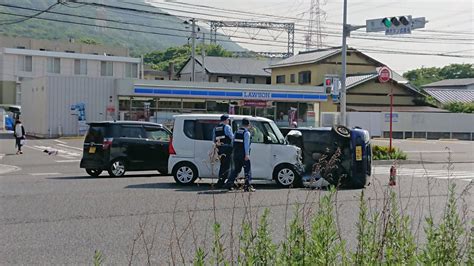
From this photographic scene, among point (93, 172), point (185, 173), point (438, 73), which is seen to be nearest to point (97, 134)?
point (93, 172)

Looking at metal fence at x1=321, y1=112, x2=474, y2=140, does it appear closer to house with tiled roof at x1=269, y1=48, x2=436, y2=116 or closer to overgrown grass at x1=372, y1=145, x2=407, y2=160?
house with tiled roof at x1=269, y1=48, x2=436, y2=116

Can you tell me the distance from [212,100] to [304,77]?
705 inches

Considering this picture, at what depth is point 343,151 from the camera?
14727 millimetres

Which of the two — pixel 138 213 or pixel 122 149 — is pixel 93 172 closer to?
pixel 122 149

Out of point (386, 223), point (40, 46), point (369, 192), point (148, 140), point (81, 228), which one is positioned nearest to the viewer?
point (386, 223)

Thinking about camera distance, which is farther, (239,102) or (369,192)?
(239,102)

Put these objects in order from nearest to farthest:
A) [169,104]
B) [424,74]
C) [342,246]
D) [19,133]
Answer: [342,246] < [19,133] < [169,104] < [424,74]

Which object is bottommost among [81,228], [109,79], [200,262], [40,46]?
[81,228]

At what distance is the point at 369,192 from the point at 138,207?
17.7 ft

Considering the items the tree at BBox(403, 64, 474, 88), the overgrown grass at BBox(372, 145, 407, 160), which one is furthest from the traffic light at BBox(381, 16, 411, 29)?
the tree at BBox(403, 64, 474, 88)

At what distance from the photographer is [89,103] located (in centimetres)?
4222

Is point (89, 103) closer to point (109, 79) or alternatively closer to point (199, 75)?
point (109, 79)

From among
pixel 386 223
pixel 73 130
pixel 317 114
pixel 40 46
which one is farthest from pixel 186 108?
pixel 40 46

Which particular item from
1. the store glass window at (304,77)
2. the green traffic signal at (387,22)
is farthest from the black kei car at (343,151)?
the store glass window at (304,77)
